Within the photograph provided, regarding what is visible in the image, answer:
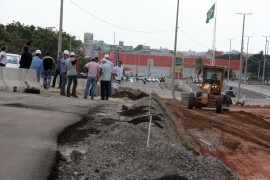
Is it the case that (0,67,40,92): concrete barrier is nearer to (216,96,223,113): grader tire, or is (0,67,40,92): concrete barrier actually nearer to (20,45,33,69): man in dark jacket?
(20,45,33,69): man in dark jacket

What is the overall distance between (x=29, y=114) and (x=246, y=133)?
11.6 metres

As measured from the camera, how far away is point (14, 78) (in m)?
20.7

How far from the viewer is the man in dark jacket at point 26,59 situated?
2059 centimetres

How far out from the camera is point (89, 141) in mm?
10211

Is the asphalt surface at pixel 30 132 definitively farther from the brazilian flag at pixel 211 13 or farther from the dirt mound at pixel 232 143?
the brazilian flag at pixel 211 13

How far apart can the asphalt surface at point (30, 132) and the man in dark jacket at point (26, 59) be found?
442 centimetres

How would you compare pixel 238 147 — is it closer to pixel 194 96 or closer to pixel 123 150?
pixel 123 150

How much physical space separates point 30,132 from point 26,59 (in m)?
11.6

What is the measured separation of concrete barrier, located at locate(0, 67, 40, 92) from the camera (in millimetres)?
20328

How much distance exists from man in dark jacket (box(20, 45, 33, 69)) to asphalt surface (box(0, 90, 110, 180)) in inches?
174

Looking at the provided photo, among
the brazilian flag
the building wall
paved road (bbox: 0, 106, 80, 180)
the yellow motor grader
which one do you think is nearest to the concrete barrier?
paved road (bbox: 0, 106, 80, 180)

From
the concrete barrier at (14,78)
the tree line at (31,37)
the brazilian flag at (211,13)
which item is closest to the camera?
the concrete barrier at (14,78)

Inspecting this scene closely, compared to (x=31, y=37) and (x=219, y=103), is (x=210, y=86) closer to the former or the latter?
(x=219, y=103)

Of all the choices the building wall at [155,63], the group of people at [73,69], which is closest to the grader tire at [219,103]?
the group of people at [73,69]
